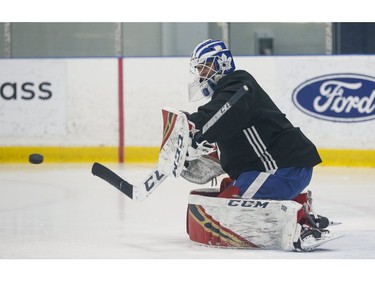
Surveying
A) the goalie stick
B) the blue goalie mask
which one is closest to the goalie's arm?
the goalie stick

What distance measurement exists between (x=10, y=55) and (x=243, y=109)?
5.93 metres

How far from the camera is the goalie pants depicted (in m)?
4.50

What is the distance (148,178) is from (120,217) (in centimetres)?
123

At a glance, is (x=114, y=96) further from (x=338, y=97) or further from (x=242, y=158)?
(x=242, y=158)

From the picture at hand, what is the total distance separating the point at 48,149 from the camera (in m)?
9.55

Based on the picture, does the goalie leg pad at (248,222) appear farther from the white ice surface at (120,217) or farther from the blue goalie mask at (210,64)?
the blue goalie mask at (210,64)

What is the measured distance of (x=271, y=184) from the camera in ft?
14.8

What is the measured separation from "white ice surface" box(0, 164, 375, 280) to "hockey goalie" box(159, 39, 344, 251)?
9cm

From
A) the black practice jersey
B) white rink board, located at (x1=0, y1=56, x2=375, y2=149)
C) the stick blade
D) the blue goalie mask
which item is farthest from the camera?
white rink board, located at (x1=0, y1=56, x2=375, y2=149)

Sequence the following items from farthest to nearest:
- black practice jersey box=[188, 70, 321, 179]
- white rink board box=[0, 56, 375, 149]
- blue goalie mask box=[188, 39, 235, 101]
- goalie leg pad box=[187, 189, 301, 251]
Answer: white rink board box=[0, 56, 375, 149]
blue goalie mask box=[188, 39, 235, 101]
black practice jersey box=[188, 70, 321, 179]
goalie leg pad box=[187, 189, 301, 251]

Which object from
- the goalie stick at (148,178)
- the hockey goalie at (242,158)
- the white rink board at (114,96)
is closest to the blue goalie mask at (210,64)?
the hockey goalie at (242,158)

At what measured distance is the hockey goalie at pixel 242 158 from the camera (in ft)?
14.5

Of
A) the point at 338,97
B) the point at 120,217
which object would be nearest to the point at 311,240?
the point at 120,217

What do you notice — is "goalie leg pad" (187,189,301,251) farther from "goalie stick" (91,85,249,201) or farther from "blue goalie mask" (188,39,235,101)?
"blue goalie mask" (188,39,235,101)
